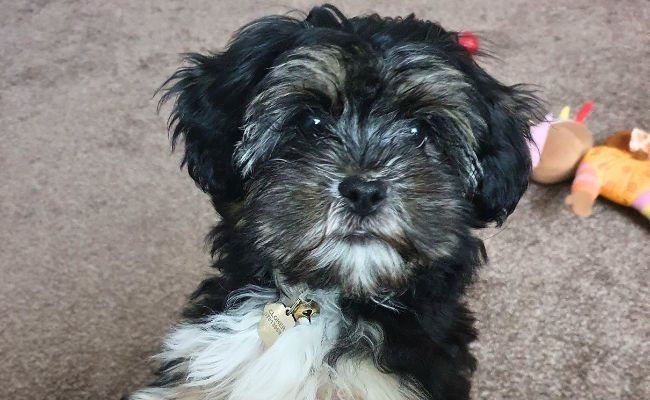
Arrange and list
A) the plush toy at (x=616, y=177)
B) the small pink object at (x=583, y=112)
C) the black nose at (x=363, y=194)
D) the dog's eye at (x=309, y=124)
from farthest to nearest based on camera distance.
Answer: the small pink object at (x=583, y=112) < the plush toy at (x=616, y=177) < the dog's eye at (x=309, y=124) < the black nose at (x=363, y=194)

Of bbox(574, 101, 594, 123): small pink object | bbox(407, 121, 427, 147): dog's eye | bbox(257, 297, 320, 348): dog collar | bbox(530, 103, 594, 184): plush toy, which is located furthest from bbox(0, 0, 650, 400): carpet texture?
bbox(407, 121, 427, 147): dog's eye

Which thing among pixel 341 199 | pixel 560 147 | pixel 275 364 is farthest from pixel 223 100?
pixel 560 147

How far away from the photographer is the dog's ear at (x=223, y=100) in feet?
4.56

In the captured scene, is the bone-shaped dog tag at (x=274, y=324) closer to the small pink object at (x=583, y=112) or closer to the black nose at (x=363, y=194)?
the black nose at (x=363, y=194)

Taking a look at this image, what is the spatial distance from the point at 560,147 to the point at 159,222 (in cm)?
119

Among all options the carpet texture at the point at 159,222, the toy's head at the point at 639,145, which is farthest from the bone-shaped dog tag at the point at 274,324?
the toy's head at the point at 639,145

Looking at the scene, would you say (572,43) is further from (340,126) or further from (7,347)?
(7,347)

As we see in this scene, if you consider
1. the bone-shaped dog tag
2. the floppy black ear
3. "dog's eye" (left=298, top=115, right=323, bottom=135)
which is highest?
"dog's eye" (left=298, top=115, right=323, bottom=135)

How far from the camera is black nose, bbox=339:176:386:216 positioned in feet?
3.96

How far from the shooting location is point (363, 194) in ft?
3.95

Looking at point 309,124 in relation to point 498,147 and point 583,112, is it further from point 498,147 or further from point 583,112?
point 583,112

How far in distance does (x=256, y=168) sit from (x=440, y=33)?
1.41 feet

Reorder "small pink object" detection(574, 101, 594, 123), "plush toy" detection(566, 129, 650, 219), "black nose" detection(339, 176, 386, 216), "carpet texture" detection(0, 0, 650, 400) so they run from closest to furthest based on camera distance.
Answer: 1. "black nose" detection(339, 176, 386, 216)
2. "carpet texture" detection(0, 0, 650, 400)
3. "plush toy" detection(566, 129, 650, 219)
4. "small pink object" detection(574, 101, 594, 123)

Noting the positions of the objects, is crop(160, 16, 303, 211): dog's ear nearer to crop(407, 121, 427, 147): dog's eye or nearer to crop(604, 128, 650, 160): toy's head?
crop(407, 121, 427, 147): dog's eye
